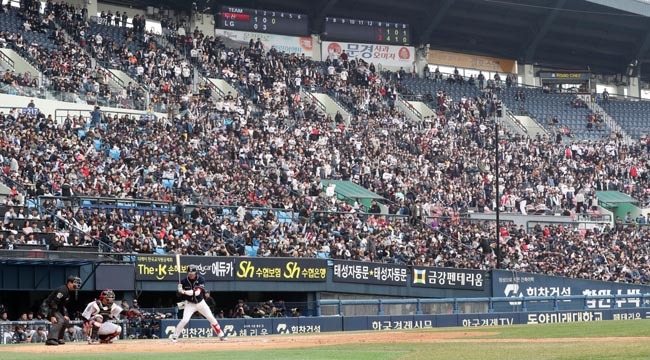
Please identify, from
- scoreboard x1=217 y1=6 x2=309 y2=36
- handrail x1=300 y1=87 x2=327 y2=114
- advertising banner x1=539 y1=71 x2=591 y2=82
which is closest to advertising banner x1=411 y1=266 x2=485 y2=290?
handrail x1=300 y1=87 x2=327 y2=114

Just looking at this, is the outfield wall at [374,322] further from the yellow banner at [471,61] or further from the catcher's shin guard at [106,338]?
the yellow banner at [471,61]

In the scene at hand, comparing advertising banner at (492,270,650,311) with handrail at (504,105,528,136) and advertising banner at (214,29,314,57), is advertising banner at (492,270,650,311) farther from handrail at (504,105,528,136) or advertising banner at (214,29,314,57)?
advertising banner at (214,29,314,57)

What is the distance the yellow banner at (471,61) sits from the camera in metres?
66.6

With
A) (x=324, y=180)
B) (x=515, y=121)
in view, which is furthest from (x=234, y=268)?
(x=515, y=121)

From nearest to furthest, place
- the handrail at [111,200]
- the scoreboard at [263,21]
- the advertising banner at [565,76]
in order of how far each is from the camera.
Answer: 1. the handrail at [111,200]
2. the scoreboard at [263,21]
3. the advertising banner at [565,76]

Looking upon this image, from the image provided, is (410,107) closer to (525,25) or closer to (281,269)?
(525,25)

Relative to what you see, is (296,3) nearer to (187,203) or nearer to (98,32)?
(98,32)

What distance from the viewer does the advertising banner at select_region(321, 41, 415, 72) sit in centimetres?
6147

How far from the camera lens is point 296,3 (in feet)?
199

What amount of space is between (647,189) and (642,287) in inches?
496

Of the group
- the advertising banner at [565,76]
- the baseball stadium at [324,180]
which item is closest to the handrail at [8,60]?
the baseball stadium at [324,180]

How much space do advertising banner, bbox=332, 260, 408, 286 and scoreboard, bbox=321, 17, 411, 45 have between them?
2467 cm

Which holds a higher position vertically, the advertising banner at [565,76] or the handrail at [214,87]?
the advertising banner at [565,76]

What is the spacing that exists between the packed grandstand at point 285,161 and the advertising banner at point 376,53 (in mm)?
514
